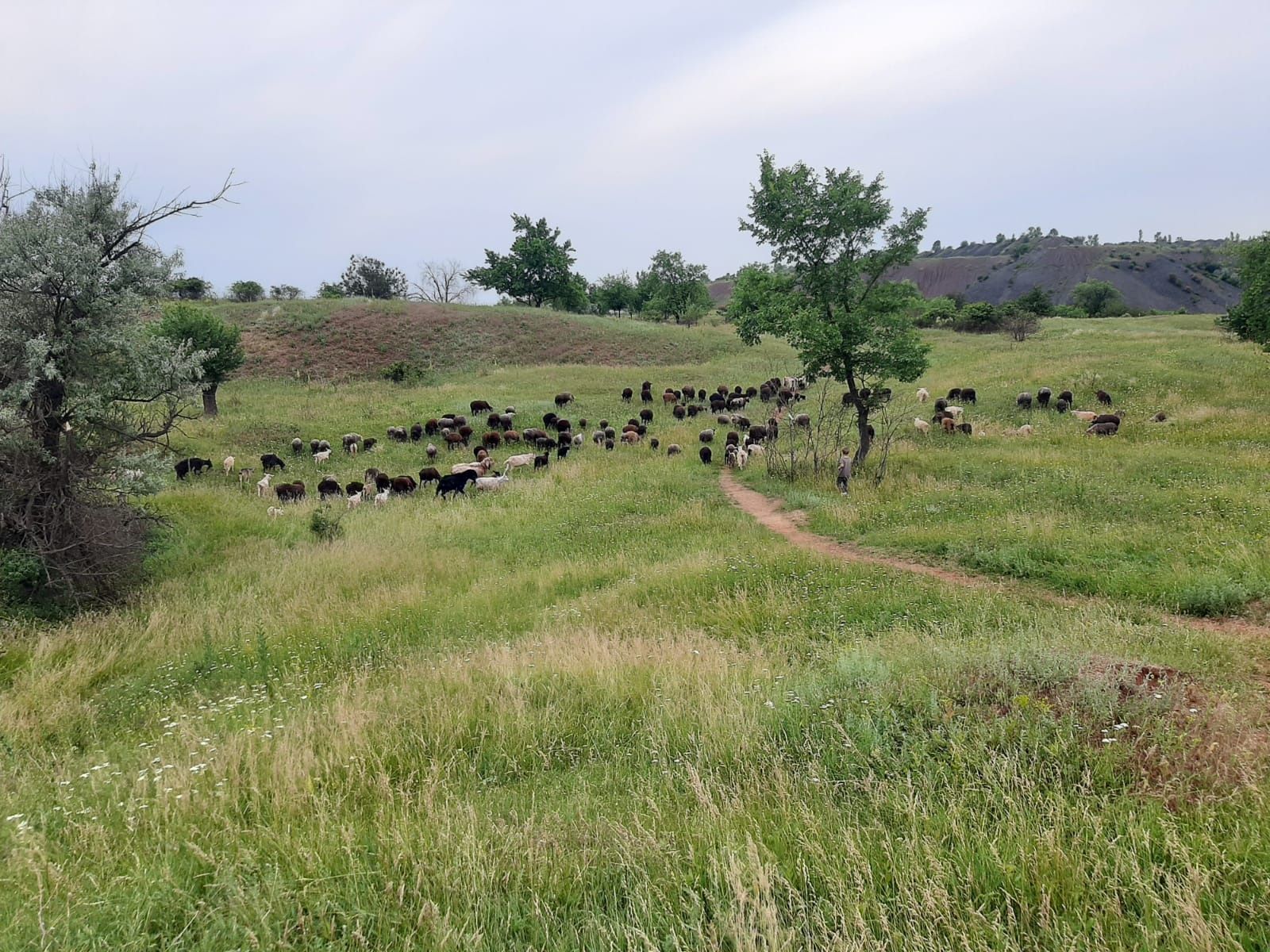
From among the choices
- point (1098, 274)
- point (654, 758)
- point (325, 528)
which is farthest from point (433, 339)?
point (1098, 274)

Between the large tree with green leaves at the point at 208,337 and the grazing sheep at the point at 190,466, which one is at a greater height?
the large tree with green leaves at the point at 208,337

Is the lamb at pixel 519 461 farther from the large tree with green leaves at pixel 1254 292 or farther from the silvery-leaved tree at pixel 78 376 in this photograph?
the large tree with green leaves at pixel 1254 292

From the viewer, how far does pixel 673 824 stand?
3514 millimetres

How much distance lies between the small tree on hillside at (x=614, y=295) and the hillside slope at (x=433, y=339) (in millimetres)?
23457

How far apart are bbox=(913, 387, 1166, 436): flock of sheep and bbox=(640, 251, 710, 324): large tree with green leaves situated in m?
50.7

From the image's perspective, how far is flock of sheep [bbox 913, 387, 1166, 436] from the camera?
21.0 metres

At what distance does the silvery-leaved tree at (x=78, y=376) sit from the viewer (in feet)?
34.0

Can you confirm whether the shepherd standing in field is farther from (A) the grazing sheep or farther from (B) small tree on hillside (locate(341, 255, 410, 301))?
(B) small tree on hillside (locate(341, 255, 410, 301))

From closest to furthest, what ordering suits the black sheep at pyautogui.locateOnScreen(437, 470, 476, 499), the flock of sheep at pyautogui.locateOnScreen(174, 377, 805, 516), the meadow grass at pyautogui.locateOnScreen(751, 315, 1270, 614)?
the meadow grass at pyautogui.locateOnScreen(751, 315, 1270, 614) → the black sheep at pyautogui.locateOnScreen(437, 470, 476, 499) → the flock of sheep at pyautogui.locateOnScreen(174, 377, 805, 516)

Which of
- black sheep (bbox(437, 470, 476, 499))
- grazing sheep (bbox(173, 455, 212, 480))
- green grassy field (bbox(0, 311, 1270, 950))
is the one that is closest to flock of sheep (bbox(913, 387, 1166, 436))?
green grassy field (bbox(0, 311, 1270, 950))

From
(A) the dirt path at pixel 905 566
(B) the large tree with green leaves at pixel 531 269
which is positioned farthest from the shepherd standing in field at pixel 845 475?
(B) the large tree with green leaves at pixel 531 269

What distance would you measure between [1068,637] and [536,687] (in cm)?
573

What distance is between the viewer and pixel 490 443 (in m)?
27.3

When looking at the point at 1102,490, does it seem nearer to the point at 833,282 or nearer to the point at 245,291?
the point at 833,282
